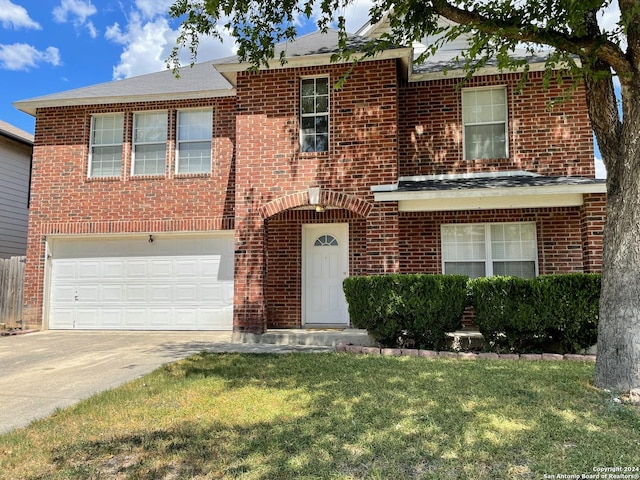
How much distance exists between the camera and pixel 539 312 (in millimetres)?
6898

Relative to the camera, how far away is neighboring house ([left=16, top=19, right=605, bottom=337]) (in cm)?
883

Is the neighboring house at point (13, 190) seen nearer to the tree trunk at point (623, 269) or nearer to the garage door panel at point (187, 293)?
the garage door panel at point (187, 293)

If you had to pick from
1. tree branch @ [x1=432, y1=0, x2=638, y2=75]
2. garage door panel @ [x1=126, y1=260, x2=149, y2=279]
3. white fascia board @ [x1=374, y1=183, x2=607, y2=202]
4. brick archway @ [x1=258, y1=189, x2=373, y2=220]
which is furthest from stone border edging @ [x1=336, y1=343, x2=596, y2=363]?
garage door panel @ [x1=126, y1=260, x2=149, y2=279]

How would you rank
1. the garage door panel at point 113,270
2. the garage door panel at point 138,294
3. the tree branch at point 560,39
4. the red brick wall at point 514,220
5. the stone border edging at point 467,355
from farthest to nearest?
the garage door panel at point 113,270, the garage door panel at point 138,294, the red brick wall at point 514,220, the stone border edging at point 467,355, the tree branch at point 560,39

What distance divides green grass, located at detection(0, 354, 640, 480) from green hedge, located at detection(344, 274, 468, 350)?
1525mm

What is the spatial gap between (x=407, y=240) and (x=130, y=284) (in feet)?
22.1

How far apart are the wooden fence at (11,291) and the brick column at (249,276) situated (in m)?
6.06

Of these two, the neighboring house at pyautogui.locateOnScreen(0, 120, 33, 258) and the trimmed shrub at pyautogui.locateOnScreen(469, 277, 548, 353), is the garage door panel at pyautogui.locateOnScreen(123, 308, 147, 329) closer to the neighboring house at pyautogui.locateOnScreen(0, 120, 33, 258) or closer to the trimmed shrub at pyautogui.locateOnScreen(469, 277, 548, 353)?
the neighboring house at pyautogui.locateOnScreen(0, 120, 33, 258)

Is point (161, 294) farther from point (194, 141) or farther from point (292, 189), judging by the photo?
point (292, 189)

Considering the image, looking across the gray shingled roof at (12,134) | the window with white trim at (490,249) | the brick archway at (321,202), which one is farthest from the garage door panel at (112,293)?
the window with white trim at (490,249)

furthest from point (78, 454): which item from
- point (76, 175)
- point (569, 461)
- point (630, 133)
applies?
point (76, 175)

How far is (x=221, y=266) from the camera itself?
10.5 metres

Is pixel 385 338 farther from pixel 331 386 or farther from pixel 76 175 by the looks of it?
pixel 76 175

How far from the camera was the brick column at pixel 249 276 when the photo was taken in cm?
885
